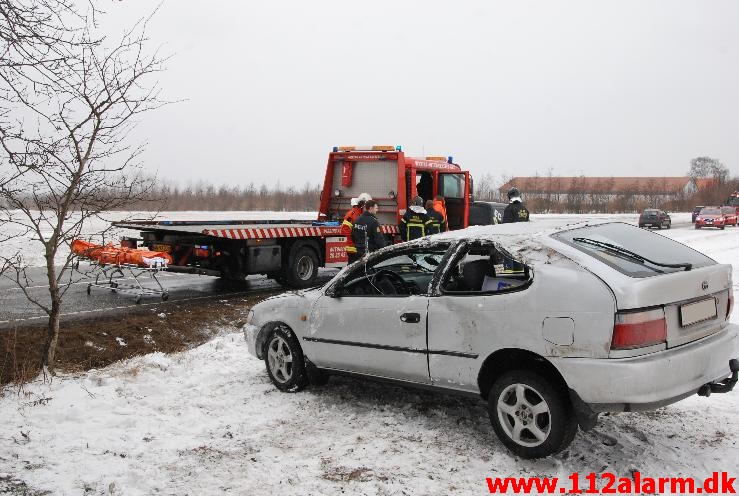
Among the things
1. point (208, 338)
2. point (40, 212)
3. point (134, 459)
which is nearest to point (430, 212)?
point (208, 338)

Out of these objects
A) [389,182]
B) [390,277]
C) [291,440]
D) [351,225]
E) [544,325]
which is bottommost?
[291,440]

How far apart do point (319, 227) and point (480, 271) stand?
834 centimetres

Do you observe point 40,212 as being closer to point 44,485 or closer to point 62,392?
point 62,392

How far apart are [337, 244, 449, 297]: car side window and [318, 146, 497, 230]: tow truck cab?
24.8 feet

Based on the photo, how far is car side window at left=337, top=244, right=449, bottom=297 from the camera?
490cm

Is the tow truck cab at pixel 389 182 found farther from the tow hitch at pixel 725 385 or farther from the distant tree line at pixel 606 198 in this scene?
the distant tree line at pixel 606 198

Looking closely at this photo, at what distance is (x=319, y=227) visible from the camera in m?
12.8

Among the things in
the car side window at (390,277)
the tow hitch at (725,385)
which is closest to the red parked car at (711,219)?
the car side window at (390,277)

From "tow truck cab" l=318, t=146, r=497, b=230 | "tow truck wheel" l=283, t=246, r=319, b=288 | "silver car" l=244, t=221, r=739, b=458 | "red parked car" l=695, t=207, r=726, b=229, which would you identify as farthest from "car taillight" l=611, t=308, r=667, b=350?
"red parked car" l=695, t=207, r=726, b=229

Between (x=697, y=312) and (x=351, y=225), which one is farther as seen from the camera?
(x=351, y=225)

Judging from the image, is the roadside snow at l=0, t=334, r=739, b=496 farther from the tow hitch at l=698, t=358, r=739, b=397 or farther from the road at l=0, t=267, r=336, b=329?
the road at l=0, t=267, r=336, b=329

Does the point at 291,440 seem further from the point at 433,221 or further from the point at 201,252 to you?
the point at 201,252

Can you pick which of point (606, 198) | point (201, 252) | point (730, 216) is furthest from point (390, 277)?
point (606, 198)

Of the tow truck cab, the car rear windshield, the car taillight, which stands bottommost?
the car taillight
